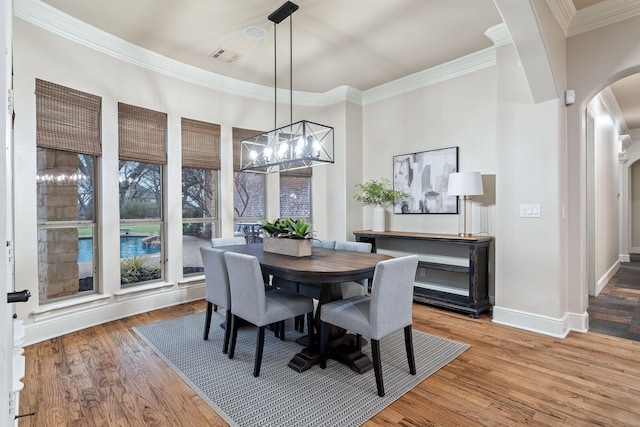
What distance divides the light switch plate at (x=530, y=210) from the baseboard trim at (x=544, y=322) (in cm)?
94

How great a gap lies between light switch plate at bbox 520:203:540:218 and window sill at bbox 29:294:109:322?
4.31m

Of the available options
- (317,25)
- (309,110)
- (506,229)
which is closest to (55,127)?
(317,25)

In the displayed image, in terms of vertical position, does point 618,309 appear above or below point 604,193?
below

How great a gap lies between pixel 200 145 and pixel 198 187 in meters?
0.54

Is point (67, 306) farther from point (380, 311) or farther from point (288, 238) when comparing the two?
point (380, 311)

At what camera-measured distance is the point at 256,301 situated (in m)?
2.39

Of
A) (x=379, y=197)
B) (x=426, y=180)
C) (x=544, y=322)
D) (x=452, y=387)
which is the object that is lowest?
(x=452, y=387)

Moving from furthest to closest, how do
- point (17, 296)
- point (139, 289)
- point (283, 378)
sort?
point (139, 289) < point (283, 378) < point (17, 296)

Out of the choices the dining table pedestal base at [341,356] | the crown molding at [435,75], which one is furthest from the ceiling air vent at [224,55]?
the dining table pedestal base at [341,356]

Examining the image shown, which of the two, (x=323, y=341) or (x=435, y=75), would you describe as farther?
(x=435, y=75)

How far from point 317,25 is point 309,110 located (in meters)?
2.05

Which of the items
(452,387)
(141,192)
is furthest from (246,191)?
(452,387)

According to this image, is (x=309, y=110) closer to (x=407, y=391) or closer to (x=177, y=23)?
(x=177, y=23)

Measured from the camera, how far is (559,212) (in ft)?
10.1
